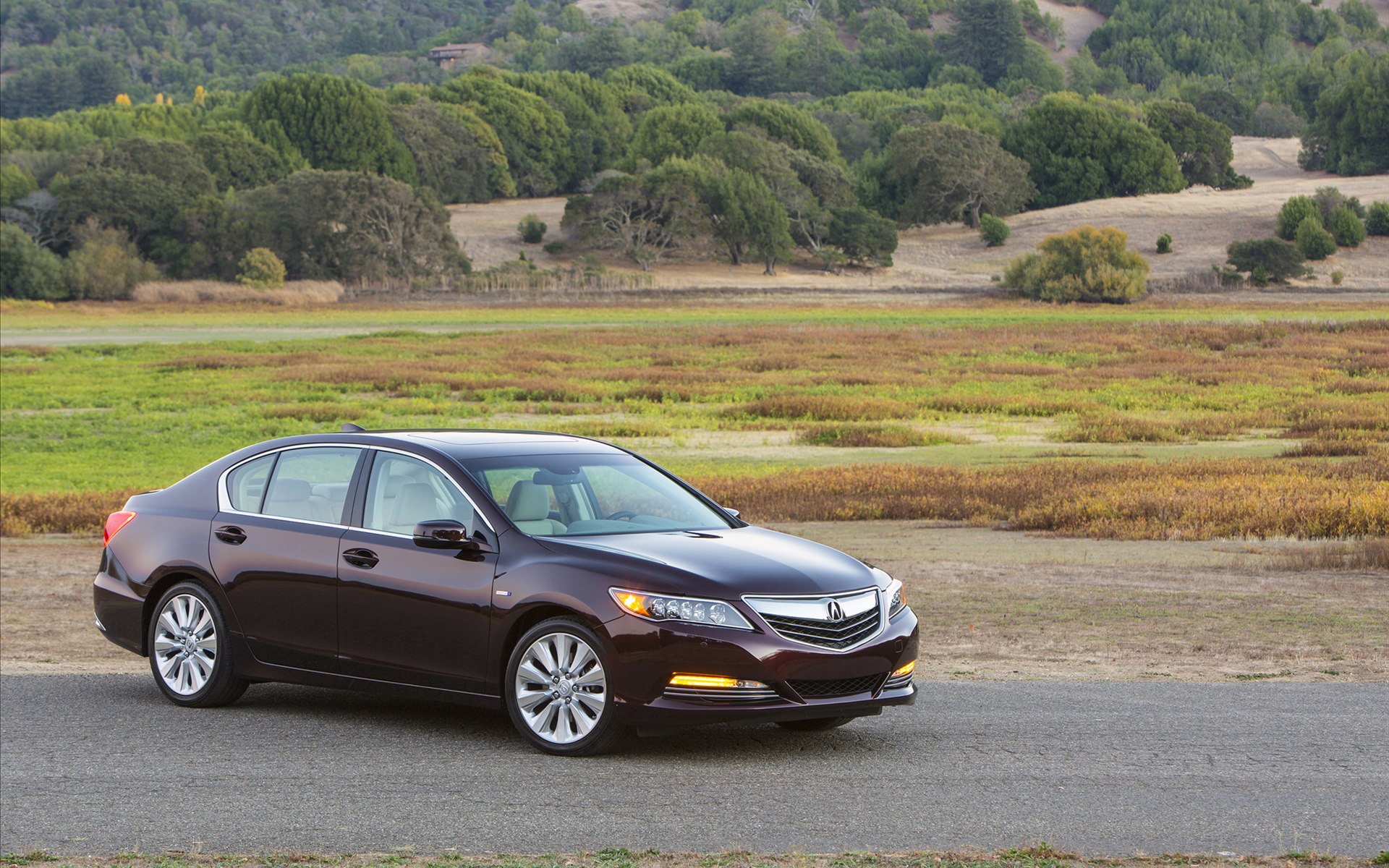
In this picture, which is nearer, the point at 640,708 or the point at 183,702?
the point at 640,708

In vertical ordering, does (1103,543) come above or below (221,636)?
below

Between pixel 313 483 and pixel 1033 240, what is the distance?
367 feet

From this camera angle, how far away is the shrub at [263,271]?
95.4 metres

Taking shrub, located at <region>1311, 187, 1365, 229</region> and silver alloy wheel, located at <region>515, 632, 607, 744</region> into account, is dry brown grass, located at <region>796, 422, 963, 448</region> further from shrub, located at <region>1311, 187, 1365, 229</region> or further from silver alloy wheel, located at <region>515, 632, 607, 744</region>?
shrub, located at <region>1311, 187, 1365, 229</region>

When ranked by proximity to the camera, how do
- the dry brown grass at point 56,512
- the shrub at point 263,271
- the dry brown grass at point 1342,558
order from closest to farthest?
the dry brown grass at point 1342,558 → the dry brown grass at point 56,512 → the shrub at point 263,271

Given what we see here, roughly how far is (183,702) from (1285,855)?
6466 mm

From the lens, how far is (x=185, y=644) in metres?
10.0

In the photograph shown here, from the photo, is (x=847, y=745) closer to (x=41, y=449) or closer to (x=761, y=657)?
(x=761, y=657)

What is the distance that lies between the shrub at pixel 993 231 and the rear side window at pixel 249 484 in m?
110

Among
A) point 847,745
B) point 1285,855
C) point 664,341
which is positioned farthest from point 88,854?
point 664,341

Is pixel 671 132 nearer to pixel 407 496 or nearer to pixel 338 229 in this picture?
pixel 338 229

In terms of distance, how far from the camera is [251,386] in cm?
4447

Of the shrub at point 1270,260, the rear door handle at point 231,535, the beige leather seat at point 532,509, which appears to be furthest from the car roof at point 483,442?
the shrub at point 1270,260

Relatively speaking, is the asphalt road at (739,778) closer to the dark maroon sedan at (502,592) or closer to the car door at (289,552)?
the dark maroon sedan at (502,592)
